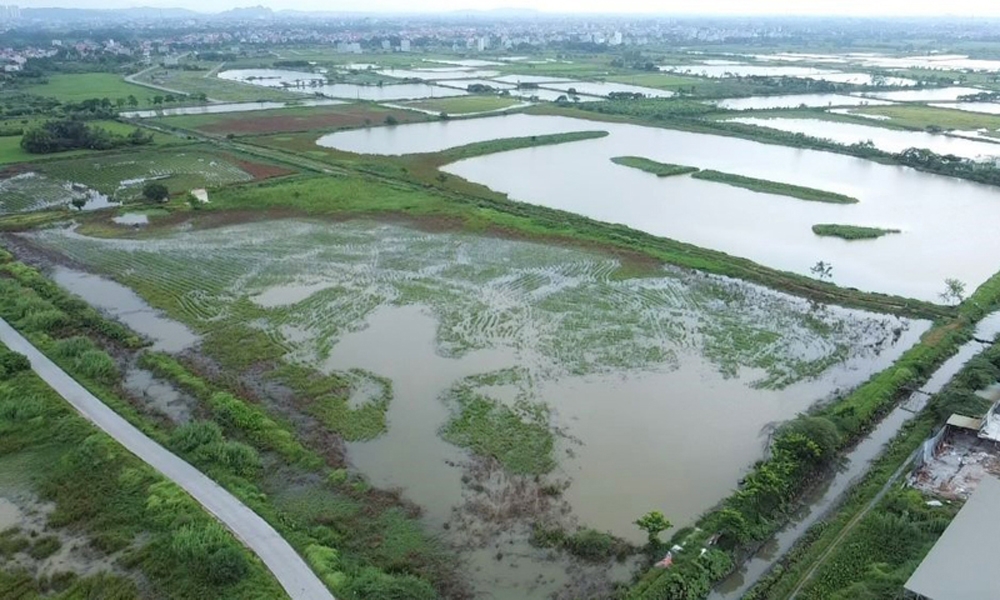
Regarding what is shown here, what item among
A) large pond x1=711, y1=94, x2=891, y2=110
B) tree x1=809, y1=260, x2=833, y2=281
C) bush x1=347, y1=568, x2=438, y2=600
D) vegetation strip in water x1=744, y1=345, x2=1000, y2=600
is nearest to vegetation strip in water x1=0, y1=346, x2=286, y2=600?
bush x1=347, y1=568, x2=438, y2=600

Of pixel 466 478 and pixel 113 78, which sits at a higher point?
pixel 113 78

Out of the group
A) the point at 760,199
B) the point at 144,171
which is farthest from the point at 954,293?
the point at 144,171

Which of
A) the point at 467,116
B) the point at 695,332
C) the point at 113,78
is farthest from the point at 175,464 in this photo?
the point at 113,78

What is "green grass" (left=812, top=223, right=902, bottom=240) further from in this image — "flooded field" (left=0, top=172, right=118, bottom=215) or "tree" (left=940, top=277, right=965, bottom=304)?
"flooded field" (left=0, top=172, right=118, bottom=215)

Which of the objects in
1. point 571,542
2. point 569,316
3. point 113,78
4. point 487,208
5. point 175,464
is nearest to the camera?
point 571,542

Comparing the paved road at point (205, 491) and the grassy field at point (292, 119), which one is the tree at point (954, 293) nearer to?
the paved road at point (205, 491)

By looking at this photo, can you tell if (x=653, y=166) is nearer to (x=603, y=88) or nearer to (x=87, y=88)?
(x=603, y=88)

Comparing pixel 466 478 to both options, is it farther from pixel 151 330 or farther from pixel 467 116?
pixel 467 116
